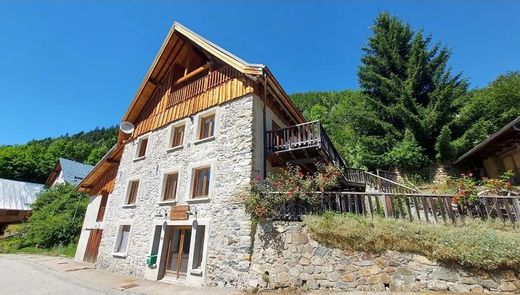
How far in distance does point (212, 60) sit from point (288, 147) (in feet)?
21.8

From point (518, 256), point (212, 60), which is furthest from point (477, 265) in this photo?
point (212, 60)

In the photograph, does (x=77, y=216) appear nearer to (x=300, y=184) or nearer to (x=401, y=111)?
(x=300, y=184)

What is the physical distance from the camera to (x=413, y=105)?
18359mm

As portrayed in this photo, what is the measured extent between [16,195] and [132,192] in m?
28.5

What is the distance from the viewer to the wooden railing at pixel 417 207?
6.59 metres

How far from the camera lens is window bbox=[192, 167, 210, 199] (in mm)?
10691

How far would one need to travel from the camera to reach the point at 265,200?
8461 millimetres

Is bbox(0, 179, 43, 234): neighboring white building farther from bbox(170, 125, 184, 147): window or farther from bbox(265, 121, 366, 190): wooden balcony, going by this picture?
bbox(265, 121, 366, 190): wooden balcony

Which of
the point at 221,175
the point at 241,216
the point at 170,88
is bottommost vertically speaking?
the point at 241,216

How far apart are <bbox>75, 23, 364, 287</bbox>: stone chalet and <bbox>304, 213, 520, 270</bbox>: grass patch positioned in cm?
300

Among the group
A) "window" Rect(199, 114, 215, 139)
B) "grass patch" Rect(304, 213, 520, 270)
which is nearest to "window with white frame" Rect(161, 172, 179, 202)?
"window" Rect(199, 114, 215, 139)

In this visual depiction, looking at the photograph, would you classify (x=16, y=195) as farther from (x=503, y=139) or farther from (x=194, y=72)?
(x=503, y=139)

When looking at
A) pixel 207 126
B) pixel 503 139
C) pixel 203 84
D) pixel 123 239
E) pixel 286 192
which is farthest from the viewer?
pixel 123 239

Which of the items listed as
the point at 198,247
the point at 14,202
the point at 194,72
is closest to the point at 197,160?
the point at 198,247
